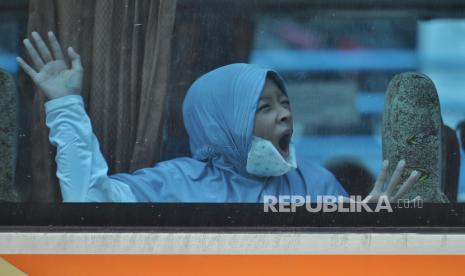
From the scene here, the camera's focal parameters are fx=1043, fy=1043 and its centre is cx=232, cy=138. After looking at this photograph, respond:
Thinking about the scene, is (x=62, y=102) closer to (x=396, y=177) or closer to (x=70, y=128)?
(x=70, y=128)

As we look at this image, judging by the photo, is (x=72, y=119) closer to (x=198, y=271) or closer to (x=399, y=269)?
(x=198, y=271)

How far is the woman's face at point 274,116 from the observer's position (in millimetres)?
3385

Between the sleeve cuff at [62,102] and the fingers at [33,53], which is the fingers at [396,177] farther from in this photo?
the fingers at [33,53]

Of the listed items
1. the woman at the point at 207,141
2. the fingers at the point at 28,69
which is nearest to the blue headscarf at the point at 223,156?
the woman at the point at 207,141

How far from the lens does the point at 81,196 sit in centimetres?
338

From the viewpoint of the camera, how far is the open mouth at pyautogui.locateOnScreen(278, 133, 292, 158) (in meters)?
3.38

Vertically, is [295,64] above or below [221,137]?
above

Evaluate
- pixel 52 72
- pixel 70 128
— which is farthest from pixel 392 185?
pixel 52 72

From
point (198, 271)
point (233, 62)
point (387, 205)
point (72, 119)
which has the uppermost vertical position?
point (233, 62)

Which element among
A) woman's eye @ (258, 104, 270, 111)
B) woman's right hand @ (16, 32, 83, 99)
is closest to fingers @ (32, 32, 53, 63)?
woman's right hand @ (16, 32, 83, 99)

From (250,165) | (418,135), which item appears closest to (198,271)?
(250,165)

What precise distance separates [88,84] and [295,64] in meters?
0.68

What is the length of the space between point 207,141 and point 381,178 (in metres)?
0.58

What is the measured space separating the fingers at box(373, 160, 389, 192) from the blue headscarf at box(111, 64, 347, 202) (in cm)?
11
